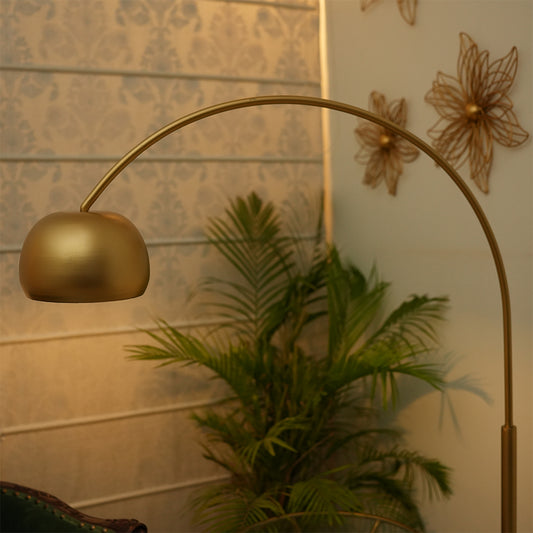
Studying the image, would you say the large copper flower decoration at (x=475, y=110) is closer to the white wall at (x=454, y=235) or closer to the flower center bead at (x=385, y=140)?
the white wall at (x=454, y=235)

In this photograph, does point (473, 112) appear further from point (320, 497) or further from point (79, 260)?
point (79, 260)

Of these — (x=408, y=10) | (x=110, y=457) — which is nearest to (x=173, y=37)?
(x=408, y=10)

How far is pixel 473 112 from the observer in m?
2.01

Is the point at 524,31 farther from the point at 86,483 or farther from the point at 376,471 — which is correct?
the point at 86,483

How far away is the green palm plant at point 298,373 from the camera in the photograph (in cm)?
221

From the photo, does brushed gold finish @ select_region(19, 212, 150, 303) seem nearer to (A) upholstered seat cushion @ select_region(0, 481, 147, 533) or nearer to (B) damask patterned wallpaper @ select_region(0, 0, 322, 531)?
(A) upholstered seat cushion @ select_region(0, 481, 147, 533)

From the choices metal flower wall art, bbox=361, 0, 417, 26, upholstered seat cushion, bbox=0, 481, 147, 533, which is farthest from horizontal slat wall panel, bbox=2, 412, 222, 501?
metal flower wall art, bbox=361, 0, 417, 26

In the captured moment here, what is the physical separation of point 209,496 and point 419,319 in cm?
96

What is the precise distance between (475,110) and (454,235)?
40cm

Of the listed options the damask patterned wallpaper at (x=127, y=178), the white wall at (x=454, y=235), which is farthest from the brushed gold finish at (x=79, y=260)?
the damask patterned wallpaper at (x=127, y=178)

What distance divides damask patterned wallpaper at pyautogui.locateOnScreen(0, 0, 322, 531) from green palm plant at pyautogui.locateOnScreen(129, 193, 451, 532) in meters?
0.13

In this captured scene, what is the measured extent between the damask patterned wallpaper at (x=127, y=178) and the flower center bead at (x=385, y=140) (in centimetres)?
45

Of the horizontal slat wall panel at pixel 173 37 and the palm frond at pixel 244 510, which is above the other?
the horizontal slat wall panel at pixel 173 37

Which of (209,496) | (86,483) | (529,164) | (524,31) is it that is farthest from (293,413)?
(524,31)
